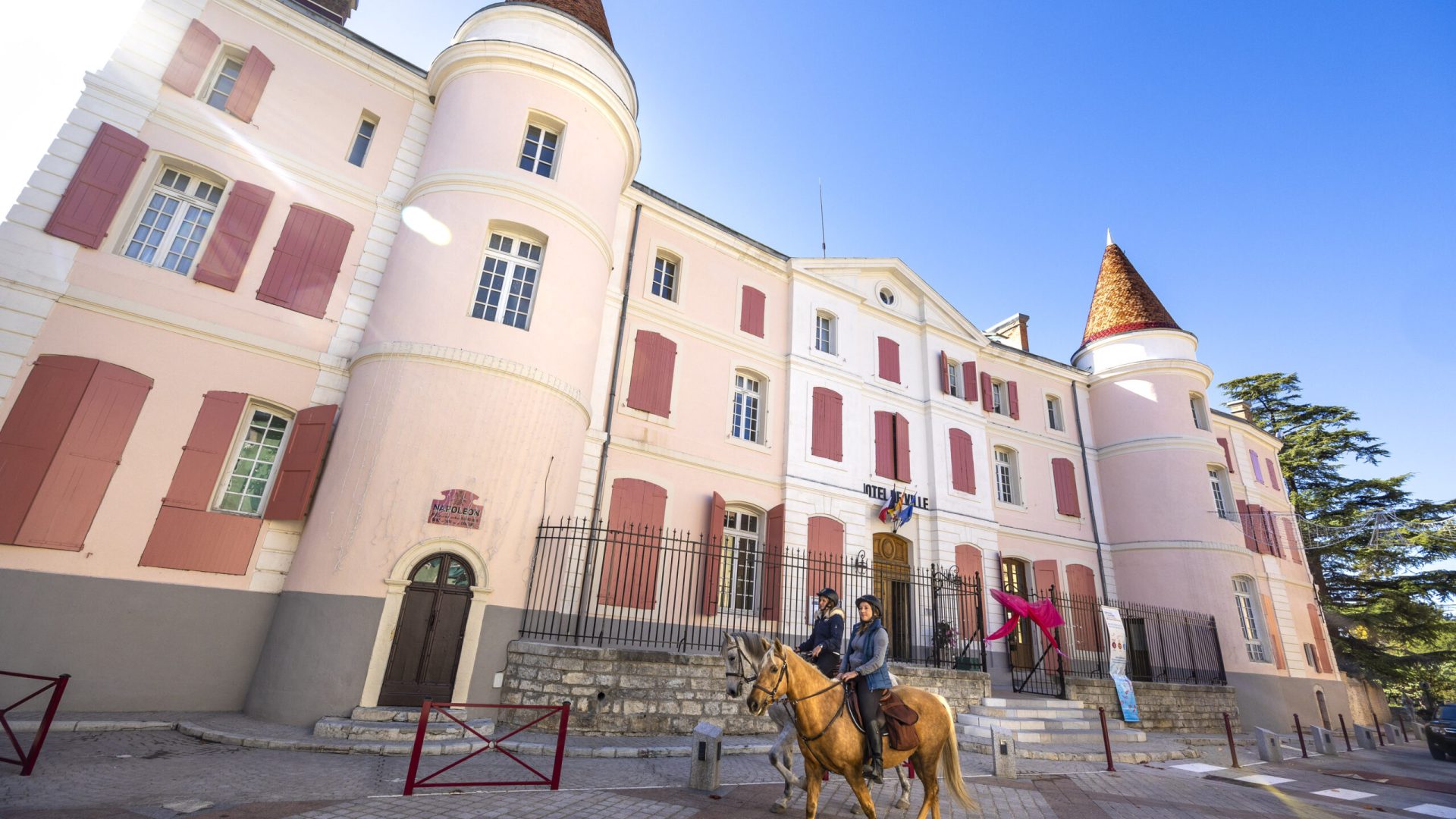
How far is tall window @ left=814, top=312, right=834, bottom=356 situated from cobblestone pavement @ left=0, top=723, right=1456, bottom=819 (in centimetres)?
1015

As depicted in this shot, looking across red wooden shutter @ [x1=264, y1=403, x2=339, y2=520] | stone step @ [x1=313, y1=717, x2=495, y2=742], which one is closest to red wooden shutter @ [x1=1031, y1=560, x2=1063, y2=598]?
stone step @ [x1=313, y1=717, x2=495, y2=742]

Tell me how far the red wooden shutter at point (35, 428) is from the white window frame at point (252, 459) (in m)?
1.71

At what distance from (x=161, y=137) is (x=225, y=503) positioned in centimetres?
588

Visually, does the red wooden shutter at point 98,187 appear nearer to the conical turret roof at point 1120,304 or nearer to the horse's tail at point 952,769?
the horse's tail at point 952,769

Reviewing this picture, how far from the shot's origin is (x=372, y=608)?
8.20 m

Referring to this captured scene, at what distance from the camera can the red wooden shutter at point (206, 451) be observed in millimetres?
8383

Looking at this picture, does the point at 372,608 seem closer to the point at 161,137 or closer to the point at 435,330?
the point at 435,330

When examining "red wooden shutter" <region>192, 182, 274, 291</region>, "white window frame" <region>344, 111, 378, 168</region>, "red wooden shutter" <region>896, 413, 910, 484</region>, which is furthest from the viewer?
"red wooden shutter" <region>896, 413, 910, 484</region>

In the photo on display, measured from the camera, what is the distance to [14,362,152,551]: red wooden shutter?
754 cm

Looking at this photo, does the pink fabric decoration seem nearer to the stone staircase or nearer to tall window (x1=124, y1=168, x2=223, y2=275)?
the stone staircase

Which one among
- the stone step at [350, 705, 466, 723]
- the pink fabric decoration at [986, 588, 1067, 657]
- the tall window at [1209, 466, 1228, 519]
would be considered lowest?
the stone step at [350, 705, 466, 723]

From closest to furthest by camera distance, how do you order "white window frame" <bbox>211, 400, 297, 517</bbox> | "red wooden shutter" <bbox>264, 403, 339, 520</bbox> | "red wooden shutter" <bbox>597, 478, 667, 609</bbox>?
"red wooden shutter" <bbox>264, 403, 339, 520</bbox> → "white window frame" <bbox>211, 400, 297, 517</bbox> → "red wooden shutter" <bbox>597, 478, 667, 609</bbox>

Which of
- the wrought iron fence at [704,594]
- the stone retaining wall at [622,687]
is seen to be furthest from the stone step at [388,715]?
the wrought iron fence at [704,594]

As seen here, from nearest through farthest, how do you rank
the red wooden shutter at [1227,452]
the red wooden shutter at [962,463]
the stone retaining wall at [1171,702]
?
the stone retaining wall at [1171,702], the red wooden shutter at [962,463], the red wooden shutter at [1227,452]
